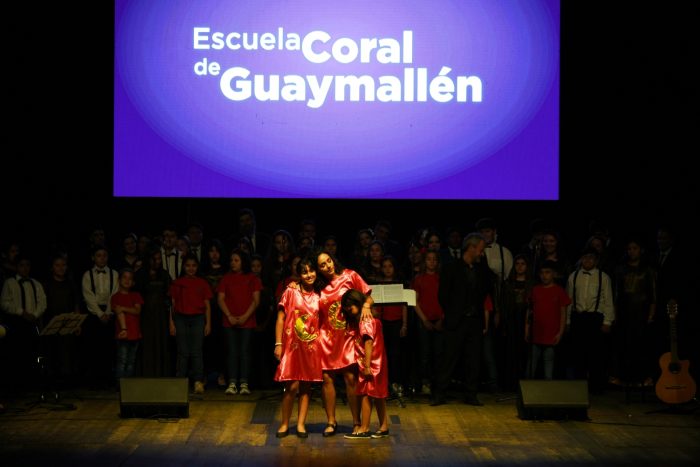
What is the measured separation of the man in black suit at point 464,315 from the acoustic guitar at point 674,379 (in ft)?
4.81

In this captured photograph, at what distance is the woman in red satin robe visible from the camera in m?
7.54

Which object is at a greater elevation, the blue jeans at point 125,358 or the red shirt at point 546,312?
the red shirt at point 546,312

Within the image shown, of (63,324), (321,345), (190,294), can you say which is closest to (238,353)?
(190,294)

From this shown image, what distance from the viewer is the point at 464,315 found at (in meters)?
9.05

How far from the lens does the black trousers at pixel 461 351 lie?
9.02m

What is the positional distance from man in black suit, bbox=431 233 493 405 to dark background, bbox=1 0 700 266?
2.59 metres

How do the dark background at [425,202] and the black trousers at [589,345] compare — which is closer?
the black trousers at [589,345]

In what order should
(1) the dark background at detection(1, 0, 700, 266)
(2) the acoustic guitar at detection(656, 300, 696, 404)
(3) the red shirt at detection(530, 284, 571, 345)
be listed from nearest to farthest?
1. (2) the acoustic guitar at detection(656, 300, 696, 404)
2. (3) the red shirt at detection(530, 284, 571, 345)
3. (1) the dark background at detection(1, 0, 700, 266)

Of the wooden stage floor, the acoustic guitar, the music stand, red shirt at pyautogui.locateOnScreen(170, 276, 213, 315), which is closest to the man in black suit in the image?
the wooden stage floor

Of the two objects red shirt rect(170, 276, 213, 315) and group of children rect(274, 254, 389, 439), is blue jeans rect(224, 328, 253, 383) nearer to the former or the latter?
red shirt rect(170, 276, 213, 315)

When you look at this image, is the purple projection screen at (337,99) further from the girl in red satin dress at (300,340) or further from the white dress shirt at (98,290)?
the girl in red satin dress at (300,340)

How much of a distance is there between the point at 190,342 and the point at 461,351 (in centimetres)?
236

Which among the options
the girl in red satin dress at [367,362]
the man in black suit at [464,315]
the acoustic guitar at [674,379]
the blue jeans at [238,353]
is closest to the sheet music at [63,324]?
the blue jeans at [238,353]

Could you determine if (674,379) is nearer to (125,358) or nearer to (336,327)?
(336,327)
